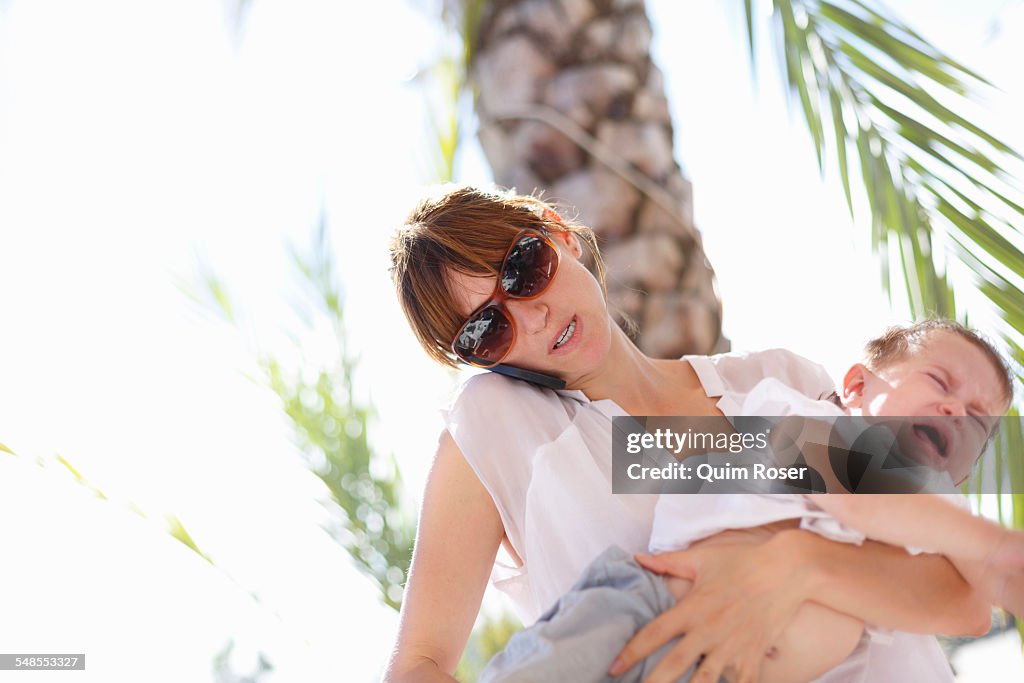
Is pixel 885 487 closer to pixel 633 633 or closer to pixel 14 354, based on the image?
pixel 633 633

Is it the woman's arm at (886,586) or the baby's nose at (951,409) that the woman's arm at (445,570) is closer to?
the woman's arm at (886,586)

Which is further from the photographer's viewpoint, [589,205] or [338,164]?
[338,164]

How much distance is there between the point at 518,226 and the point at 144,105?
1943 millimetres

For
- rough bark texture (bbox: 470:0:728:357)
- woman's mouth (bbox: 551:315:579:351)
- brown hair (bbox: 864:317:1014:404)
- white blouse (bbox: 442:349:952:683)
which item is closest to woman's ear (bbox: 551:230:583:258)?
woman's mouth (bbox: 551:315:579:351)

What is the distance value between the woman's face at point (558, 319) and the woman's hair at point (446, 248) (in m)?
0.02

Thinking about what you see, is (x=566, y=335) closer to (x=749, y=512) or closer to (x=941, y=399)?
(x=749, y=512)

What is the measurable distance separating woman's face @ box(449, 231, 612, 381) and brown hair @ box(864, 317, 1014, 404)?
409 millimetres

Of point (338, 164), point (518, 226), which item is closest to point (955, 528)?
point (518, 226)

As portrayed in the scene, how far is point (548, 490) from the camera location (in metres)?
1.21

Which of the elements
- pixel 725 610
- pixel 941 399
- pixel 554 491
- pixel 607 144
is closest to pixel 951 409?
pixel 941 399

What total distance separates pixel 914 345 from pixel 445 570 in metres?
0.75

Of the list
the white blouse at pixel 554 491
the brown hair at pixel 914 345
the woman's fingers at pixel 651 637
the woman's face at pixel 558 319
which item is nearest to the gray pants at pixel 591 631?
the woman's fingers at pixel 651 637

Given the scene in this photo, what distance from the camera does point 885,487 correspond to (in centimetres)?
99

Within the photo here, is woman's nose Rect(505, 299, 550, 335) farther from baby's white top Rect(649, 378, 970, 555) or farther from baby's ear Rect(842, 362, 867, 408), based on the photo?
baby's ear Rect(842, 362, 867, 408)
